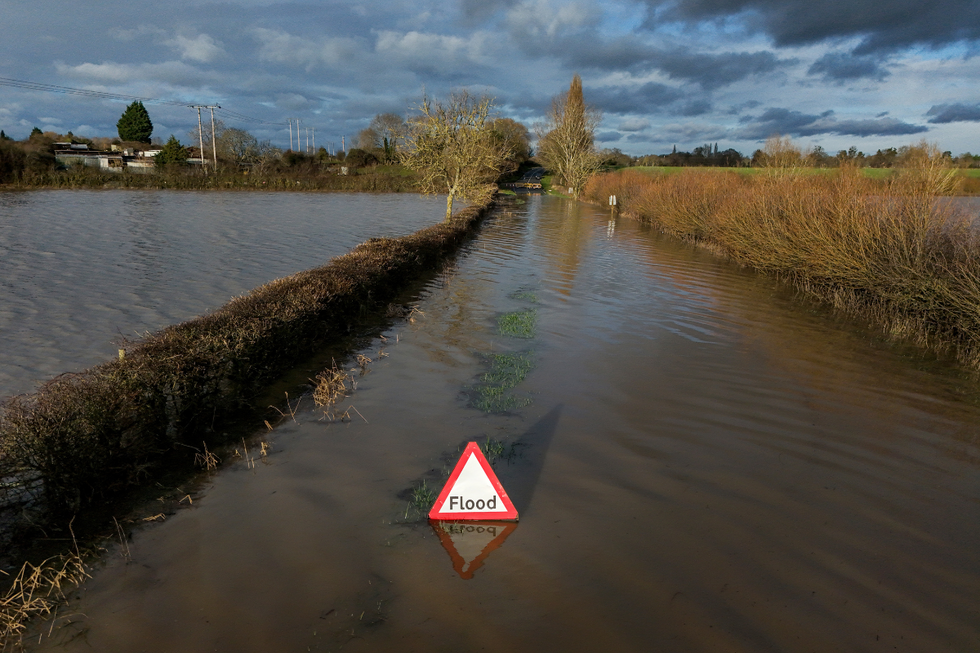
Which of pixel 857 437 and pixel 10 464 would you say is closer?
pixel 10 464

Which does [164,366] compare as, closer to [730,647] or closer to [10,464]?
[10,464]

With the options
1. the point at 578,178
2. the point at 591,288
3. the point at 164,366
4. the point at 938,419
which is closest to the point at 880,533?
the point at 938,419

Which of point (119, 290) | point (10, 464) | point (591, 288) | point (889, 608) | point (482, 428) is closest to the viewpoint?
point (889, 608)

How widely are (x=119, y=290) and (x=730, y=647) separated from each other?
13215mm

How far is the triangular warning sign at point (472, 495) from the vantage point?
4.56m

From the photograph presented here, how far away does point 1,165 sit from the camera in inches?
1871

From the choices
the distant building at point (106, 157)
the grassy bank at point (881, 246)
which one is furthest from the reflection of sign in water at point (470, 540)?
the distant building at point (106, 157)

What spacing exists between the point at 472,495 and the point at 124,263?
1495cm

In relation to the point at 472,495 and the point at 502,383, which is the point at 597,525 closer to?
the point at 472,495

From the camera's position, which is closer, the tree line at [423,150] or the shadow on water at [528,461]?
the shadow on water at [528,461]

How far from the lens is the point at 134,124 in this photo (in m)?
90.0

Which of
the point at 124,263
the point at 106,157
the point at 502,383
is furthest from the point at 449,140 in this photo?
the point at 106,157

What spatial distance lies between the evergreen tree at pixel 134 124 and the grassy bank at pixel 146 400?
100 meters

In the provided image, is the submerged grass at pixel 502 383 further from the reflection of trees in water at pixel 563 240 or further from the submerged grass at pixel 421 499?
the reflection of trees in water at pixel 563 240
